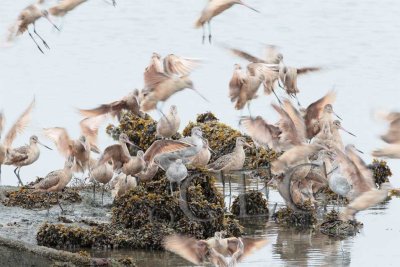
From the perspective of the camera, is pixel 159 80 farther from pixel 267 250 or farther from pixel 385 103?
pixel 385 103

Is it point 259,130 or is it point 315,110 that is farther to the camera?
point 315,110

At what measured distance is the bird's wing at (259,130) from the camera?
1724 cm

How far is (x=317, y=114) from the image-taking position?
17875 mm

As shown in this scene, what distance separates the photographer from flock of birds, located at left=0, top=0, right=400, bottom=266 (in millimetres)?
15727

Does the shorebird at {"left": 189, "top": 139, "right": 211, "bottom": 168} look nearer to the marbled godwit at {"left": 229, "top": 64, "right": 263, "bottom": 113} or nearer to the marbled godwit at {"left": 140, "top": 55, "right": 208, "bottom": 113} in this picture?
the marbled godwit at {"left": 140, "top": 55, "right": 208, "bottom": 113}

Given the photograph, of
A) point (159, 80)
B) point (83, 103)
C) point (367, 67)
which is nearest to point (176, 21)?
point (367, 67)

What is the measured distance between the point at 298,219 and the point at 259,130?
182cm

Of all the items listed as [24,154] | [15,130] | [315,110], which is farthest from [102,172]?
[315,110]

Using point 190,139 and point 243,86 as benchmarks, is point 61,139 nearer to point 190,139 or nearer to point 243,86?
point 190,139

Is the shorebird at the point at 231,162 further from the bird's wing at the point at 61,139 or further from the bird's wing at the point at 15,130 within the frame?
the bird's wing at the point at 15,130

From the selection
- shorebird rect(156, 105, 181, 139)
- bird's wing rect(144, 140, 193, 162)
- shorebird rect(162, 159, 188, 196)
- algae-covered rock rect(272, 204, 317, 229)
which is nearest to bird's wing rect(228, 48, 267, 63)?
shorebird rect(156, 105, 181, 139)

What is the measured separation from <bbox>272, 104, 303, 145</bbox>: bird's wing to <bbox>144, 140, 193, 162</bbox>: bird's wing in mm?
1491

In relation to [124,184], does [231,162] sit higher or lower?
higher

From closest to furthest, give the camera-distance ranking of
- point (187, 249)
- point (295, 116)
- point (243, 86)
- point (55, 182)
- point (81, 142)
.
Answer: point (187, 249)
point (55, 182)
point (81, 142)
point (295, 116)
point (243, 86)
